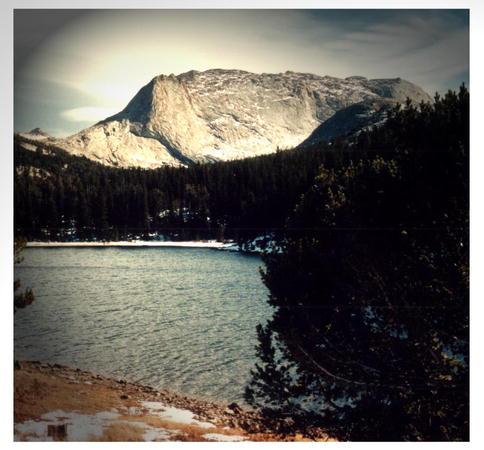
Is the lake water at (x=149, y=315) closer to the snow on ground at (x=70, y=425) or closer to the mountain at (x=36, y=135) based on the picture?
the snow on ground at (x=70, y=425)

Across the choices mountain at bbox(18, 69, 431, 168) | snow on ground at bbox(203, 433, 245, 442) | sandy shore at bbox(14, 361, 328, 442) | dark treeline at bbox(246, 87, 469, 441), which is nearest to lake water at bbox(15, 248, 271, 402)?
sandy shore at bbox(14, 361, 328, 442)

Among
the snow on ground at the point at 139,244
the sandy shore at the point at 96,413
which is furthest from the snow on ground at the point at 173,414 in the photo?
the snow on ground at the point at 139,244

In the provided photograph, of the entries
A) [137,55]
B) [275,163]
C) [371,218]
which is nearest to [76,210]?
[137,55]

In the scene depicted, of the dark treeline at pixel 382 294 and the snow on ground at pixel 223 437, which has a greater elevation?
the dark treeline at pixel 382 294

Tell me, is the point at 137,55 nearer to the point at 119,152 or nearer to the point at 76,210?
the point at 119,152

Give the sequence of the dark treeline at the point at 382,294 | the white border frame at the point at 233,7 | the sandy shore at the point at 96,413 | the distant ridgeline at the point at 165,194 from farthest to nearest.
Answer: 1. the distant ridgeline at the point at 165,194
2. the sandy shore at the point at 96,413
3. the white border frame at the point at 233,7
4. the dark treeline at the point at 382,294

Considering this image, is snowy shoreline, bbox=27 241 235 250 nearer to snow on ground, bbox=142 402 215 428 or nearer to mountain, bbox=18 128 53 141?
mountain, bbox=18 128 53 141

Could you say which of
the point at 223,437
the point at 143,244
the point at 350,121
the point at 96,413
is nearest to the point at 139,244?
the point at 143,244

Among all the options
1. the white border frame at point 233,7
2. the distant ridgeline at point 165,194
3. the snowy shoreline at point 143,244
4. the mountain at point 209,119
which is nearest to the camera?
the white border frame at point 233,7
